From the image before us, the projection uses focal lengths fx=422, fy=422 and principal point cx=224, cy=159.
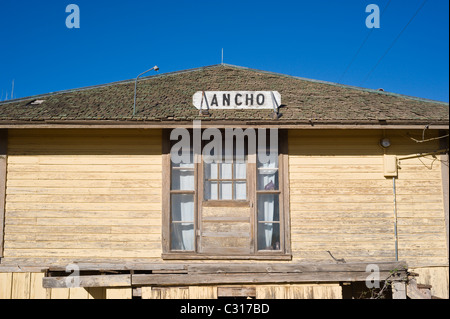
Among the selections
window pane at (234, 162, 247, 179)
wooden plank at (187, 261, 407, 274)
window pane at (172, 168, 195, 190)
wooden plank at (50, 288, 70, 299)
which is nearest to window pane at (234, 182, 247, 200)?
window pane at (234, 162, 247, 179)

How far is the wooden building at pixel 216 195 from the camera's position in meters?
7.19

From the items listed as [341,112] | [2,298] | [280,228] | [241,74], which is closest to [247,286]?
[280,228]

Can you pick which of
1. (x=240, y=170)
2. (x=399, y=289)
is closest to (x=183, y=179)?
(x=240, y=170)

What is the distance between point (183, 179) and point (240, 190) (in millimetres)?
1026

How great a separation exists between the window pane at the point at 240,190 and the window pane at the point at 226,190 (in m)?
0.09

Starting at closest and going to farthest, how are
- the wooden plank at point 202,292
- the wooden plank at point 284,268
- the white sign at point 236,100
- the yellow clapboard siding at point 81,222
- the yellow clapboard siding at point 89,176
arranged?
1. the wooden plank at point 284,268
2. the wooden plank at point 202,292
3. the yellow clapboard siding at point 81,222
4. the yellow clapboard siding at point 89,176
5. the white sign at point 236,100

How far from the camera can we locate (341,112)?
7465mm

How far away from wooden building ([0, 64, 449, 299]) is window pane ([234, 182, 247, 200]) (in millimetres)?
18

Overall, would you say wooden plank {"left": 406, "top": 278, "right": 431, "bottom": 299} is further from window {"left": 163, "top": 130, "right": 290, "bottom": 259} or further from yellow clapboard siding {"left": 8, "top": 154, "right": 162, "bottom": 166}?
yellow clapboard siding {"left": 8, "top": 154, "right": 162, "bottom": 166}

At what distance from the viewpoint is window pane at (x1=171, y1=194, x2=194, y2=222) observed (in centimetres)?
741

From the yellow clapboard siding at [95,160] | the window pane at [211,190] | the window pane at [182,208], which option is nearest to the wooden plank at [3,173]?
the yellow clapboard siding at [95,160]

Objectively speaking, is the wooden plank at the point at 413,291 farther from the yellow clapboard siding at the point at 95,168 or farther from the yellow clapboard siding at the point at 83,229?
the yellow clapboard siding at the point at 95,168

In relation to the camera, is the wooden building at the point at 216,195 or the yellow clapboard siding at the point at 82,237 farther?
the yellow clapboard siding at the point at 82,237

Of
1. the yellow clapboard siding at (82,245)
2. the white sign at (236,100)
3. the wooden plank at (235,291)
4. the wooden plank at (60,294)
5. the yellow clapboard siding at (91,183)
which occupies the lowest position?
the wooden plank at (60,294)
